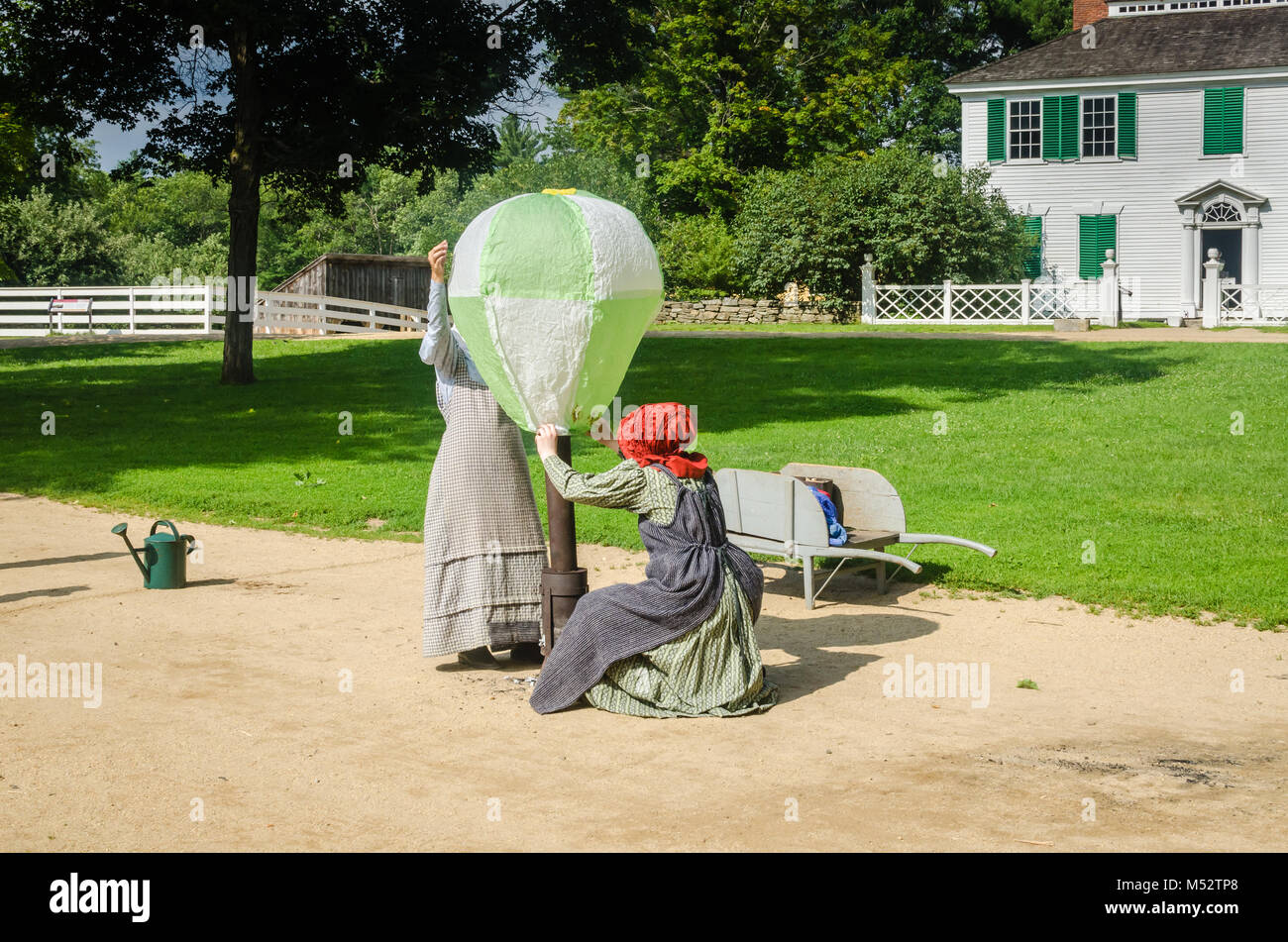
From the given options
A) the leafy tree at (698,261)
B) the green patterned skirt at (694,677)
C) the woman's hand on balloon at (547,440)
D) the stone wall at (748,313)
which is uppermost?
the leafy tree at (698,261)

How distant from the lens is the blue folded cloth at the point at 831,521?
375 inches

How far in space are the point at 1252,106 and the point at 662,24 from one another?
18.5 m

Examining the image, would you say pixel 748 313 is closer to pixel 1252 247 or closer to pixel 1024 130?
pixel 1024 130

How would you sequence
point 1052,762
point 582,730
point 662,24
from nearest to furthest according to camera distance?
point 1052,762 → point 582,730 → point 662,24

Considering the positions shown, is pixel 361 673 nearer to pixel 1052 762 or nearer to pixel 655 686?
pixel 655 686

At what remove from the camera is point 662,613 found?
22.3ft

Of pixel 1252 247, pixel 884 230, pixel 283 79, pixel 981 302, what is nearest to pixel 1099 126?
pixel 1252 247

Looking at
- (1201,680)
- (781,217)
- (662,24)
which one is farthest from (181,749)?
(662,24)

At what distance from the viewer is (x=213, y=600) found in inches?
380

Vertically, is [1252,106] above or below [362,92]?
above

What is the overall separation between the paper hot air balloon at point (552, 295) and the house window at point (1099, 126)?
33.7 m

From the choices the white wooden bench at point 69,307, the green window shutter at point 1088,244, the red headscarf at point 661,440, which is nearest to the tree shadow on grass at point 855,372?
the red headscarf at point 661,440

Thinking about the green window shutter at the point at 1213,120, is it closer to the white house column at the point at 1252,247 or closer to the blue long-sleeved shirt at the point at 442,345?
the white house column at the point at 1252,247

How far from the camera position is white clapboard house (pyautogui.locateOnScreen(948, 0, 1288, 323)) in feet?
118
